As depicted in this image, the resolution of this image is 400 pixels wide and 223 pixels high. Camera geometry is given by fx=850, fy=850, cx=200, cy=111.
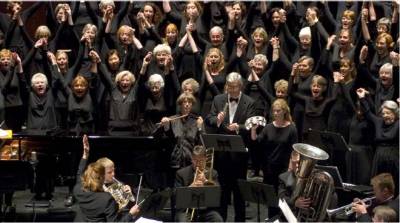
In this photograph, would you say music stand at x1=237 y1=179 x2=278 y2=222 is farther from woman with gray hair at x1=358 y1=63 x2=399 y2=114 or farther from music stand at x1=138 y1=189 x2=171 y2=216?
woman with gray hair at x1=358 y1=63 x2=399 y2=114

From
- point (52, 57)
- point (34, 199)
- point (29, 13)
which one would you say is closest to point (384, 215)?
point (34, 199)

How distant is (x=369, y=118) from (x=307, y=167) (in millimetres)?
1507

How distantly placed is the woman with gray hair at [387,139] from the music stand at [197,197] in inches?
63.7

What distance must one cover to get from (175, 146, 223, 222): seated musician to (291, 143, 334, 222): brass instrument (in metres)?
0.79

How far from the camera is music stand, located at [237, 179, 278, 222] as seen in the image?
566cm

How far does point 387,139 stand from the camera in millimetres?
6695

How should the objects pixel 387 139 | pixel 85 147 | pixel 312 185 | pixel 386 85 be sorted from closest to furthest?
pixel 312 185, pixel 85 147, pixel 387 139, pixel 386 85

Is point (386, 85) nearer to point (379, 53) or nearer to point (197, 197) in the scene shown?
point (379, 53)

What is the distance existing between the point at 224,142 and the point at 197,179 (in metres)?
0.34

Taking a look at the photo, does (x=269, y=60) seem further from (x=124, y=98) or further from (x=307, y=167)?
(x=307, y=167)

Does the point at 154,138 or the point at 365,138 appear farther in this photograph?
the point at 365,138

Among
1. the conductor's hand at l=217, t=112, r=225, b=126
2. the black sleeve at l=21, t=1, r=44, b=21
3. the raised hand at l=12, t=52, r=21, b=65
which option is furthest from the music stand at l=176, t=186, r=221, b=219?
the black sleeve at l=21, t=1, r=44, b=21

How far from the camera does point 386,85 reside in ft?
23.4

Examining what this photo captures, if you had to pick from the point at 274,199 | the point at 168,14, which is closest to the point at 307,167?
the point at 274,199
